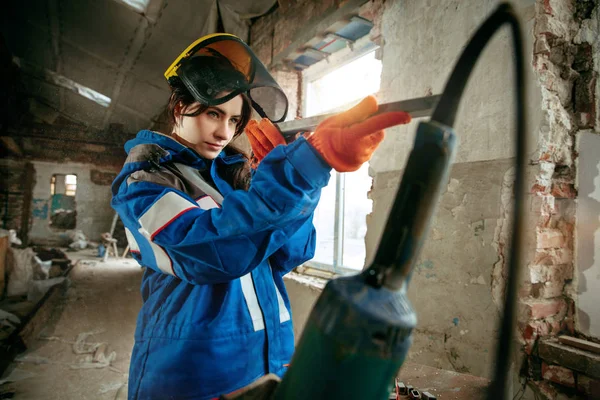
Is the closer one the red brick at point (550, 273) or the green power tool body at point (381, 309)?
the green power tool body at point (381, 309)

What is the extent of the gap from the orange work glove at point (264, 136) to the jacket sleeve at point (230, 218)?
28cm

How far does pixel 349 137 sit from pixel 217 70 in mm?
750

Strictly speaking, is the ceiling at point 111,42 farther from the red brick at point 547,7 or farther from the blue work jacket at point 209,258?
the blue work jacket at point 209,258

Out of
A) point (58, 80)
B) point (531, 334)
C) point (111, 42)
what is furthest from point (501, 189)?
point (58, 80)

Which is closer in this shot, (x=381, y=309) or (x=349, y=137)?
(x=381, y=309)

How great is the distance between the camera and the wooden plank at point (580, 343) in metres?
1.40

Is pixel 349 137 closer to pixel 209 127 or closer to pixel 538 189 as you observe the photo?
pixel 209 127

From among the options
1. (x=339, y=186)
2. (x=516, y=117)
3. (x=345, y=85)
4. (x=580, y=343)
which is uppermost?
(x=345, y=85)

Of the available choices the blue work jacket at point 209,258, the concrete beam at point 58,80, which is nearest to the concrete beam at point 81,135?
the concrete beam at point 58,80

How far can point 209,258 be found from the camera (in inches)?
30.7

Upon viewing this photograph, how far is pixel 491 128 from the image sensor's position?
1563 millimetres

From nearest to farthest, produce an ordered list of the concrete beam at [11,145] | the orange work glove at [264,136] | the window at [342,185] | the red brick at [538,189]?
the orange work glove at [264,136] → the red brick at [538,189] → the window at [342,185] → the concrete beam at [11,145]

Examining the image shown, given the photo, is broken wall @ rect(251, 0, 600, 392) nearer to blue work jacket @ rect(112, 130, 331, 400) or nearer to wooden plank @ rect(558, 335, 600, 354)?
wooden plank @ rect(558, 335, 600, 354)

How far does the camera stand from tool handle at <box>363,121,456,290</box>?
1.45 ft
